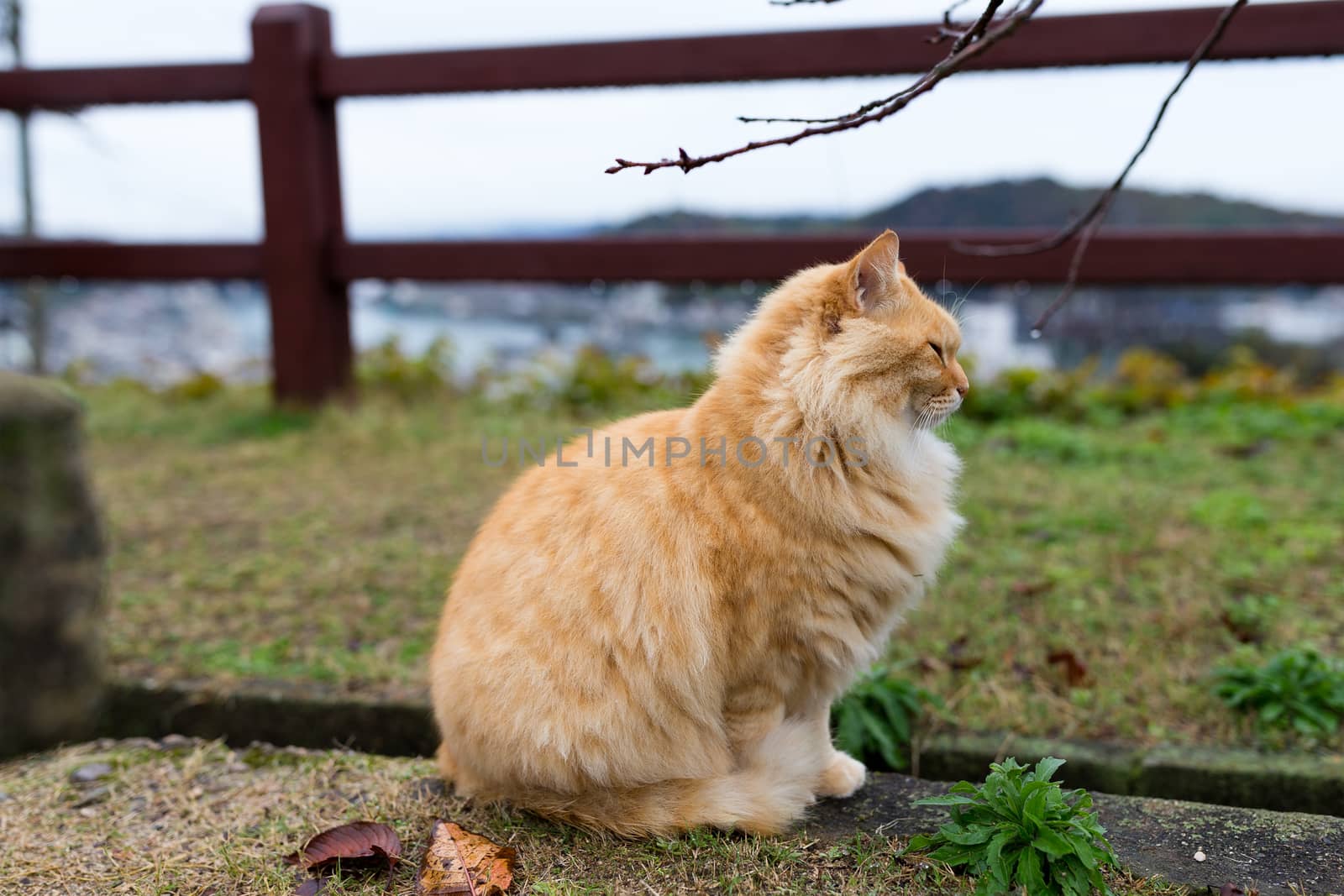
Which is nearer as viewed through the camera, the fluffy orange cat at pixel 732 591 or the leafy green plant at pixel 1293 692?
the fluffy orange cat at pixel 732 591

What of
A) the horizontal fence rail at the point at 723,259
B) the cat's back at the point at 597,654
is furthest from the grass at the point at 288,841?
the horizontal fence rail at the point at 723,259

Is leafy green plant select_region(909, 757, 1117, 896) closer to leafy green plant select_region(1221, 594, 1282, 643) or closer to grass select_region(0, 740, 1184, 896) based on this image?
grass select_region(0, 740, 1184, 896)

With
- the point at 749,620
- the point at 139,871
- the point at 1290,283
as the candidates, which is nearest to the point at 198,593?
the point at 139,871

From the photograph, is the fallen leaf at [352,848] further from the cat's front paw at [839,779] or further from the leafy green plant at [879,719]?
the leafy green plant at [879,719]

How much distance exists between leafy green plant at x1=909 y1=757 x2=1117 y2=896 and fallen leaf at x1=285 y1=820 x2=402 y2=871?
975 mm

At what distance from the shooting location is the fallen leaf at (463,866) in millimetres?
1600

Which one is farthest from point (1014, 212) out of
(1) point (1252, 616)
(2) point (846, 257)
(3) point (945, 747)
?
(3) point (945, 747)

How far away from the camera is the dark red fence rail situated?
396 cm

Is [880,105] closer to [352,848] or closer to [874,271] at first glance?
[874,271]

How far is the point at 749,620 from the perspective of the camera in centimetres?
→ 175

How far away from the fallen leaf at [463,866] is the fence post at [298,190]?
12.7ft

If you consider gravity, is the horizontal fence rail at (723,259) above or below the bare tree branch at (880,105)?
below

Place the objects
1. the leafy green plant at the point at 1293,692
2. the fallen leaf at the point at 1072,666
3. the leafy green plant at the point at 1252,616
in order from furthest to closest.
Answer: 1. the leafy green plant at the point at 1252,616
2. the fallen leaf at the point at 1072,666
3. the leafy green plant at the point at 1293,692

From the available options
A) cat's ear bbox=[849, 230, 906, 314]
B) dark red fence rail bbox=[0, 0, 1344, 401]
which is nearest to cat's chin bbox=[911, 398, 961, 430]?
cat's ear bbox=[849, 230, 906, 314]
